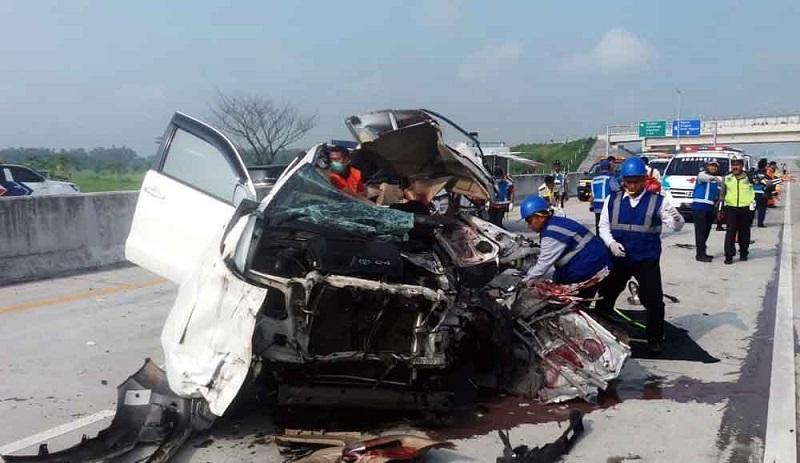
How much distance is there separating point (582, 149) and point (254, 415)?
81135mm

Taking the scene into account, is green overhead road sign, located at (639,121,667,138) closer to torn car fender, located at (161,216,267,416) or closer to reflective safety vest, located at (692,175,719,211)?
reflective safety vest, located at (692,175,719,211)

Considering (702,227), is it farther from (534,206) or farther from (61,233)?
(61,233)

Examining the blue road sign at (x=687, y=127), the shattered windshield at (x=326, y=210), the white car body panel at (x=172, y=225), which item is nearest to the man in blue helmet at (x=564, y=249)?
the shattered windshield at (x=326, y=210)

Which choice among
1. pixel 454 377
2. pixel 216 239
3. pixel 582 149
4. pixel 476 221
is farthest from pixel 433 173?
pixel 582 149

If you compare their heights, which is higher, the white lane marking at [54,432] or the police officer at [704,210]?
the police officer at [704,210]

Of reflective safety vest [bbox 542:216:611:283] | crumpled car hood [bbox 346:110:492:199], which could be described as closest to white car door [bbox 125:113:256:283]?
crumpled car hood [bbox 346:110:492:199]

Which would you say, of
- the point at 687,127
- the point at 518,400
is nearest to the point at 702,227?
the point at 518,400

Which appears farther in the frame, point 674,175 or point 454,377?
point 674,175

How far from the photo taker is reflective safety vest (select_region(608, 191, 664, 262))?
6.56 m

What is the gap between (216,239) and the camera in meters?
4.66

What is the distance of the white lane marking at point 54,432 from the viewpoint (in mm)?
4426

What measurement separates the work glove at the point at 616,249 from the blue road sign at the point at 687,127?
6684 centimetres

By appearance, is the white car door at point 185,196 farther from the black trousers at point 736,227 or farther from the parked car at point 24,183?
the parked car at point 24,183

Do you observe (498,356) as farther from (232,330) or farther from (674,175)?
(674,175)
